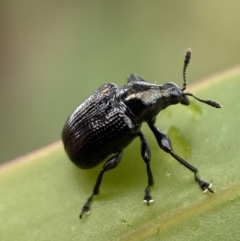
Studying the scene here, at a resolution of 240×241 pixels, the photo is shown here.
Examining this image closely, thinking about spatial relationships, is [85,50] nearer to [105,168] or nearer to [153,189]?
[105,168]

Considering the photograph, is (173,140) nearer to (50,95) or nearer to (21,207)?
(21,207)

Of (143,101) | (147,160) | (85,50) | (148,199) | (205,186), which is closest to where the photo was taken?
(205,186)

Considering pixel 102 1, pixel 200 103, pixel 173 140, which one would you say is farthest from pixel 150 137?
pixel 102 1

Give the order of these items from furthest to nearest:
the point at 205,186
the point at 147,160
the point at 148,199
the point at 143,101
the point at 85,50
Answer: the point at 85,50 < the point at 143,101 < the point at 147,160 < the point at 148,199 < the point at 205,186

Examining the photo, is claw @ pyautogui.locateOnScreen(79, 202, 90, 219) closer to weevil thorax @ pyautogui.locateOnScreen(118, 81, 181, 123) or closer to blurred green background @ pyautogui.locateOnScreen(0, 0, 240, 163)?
weevil thorax @ pyautogui.locateOnScreen(118, 81, 181, 123)

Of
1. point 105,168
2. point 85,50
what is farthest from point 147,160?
point 85,50
